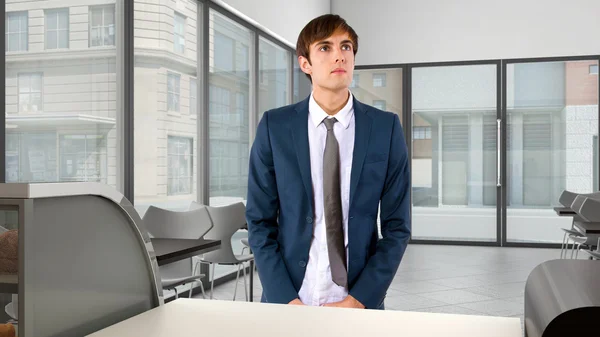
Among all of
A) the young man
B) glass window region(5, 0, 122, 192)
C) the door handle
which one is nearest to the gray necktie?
the young man

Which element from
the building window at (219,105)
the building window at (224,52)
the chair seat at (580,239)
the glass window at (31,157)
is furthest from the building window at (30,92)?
the chair seat at (580,239)

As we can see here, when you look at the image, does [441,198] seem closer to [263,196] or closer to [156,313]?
[263,196]

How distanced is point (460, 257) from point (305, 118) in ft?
22.1

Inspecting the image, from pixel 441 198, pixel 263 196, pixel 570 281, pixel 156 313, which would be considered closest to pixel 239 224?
pixel 263 196

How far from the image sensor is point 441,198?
9.27 meters

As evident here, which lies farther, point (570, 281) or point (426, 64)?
point (426, 64)

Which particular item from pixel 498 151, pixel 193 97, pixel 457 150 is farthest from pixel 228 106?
pixel 498 151

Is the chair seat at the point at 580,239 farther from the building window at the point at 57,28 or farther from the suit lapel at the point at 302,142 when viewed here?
the suit lapel at the point at 302,142

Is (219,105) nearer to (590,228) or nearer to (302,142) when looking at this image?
(590,228)

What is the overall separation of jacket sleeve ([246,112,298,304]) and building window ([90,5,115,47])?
2.92 meters

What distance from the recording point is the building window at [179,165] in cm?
529

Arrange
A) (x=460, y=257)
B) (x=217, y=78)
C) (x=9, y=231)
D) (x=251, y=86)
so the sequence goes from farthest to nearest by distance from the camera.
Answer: (x=460, y=257) → (x=251, y=86) → (x=217, y=78) → (x=9, y=231)

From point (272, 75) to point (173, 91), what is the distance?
101 inches

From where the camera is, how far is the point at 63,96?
4.01 meters
